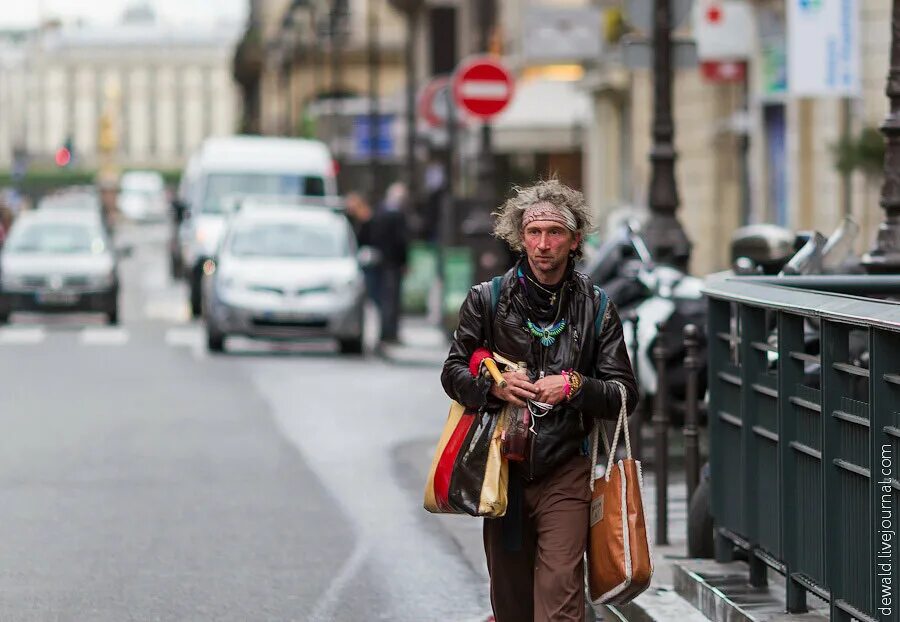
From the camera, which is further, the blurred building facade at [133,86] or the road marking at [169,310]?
the blurred building facade at [133,86]

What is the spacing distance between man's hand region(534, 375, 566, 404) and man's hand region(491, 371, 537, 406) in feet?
0.06

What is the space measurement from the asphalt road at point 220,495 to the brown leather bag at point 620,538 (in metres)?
2.26

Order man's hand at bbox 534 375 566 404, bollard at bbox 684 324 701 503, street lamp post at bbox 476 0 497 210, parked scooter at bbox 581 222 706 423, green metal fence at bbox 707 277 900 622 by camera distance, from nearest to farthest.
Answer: green metal fence at bbox 707 277 900 622, man's hand at bbox 534 375 566 404, bollard at bbox 684 324 701 503, parked scooter at bbox 581 222 706 423, street lamp post at bbox 476 0 497 210

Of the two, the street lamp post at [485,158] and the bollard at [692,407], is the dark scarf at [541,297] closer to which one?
the bollard at [692,407]

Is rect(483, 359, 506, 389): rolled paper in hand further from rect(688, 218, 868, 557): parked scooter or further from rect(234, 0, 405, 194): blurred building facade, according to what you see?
rect(234, 0, 405, 194): blurred building facade

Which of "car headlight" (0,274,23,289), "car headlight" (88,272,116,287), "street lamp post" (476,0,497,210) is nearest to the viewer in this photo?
"street lamp post" (476,0,497,210)

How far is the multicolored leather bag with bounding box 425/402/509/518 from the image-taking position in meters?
6.41

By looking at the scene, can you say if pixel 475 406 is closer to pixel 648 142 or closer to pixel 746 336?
pixel 746 336

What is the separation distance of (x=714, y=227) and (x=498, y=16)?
20.9 meters

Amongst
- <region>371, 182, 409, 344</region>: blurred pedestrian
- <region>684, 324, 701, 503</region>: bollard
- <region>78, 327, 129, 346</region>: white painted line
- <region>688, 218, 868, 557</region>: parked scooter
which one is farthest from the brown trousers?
<region>78, 327, 129, 346</region>: white painted line

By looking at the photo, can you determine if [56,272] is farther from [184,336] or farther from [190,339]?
[190,339]

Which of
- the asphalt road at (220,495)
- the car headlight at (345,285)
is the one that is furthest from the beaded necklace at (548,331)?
the car headlight at (345,285)

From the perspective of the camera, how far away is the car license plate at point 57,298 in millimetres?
30328

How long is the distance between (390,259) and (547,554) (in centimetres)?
1946
